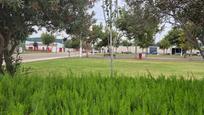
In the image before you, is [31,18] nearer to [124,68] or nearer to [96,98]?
[96,98]

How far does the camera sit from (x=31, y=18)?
10164 millimetres

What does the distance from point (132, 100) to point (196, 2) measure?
2333mm

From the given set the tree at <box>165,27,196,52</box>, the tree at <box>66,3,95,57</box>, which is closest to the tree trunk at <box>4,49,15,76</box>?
the tree at <box>66,3,95,57</box>

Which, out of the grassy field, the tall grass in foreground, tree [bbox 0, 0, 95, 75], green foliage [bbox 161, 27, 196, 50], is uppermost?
tree [bbox 0, 0, 95, 75]

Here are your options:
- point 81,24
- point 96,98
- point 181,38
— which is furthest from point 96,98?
point 181,38

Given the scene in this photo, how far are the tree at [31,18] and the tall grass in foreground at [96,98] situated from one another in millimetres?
4004

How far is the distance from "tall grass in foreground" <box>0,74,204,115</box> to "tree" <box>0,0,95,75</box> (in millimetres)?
4004

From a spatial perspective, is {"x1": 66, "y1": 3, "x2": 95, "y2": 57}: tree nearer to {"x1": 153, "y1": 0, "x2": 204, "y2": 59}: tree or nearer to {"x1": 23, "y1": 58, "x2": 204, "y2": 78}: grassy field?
{"x1": 23, "y1": 58, "x2": 204, "y2": 78}: grassy field

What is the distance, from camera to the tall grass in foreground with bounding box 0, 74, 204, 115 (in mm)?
3604

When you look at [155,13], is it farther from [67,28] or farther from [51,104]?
[67,28]

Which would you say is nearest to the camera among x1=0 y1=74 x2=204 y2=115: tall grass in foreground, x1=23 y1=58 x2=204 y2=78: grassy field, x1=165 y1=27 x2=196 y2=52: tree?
x1=0 y1=74 x2=204 y2=115: tall grass in foreground

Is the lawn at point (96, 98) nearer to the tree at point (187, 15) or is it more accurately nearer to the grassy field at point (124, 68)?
the tree at point (187, 15)

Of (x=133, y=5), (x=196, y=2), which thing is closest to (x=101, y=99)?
(x=196, y=2)

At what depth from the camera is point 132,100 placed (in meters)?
4.17
